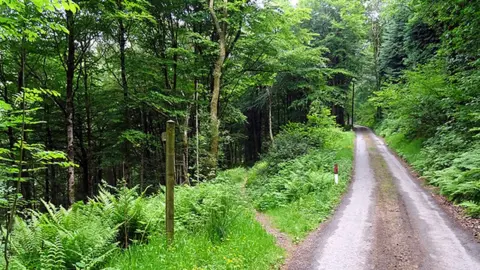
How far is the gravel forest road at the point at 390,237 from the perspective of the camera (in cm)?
628

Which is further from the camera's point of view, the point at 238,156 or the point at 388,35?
the point at 238,156

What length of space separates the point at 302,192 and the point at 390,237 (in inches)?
194

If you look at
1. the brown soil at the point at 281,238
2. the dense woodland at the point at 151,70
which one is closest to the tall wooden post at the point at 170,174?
the brown soil at the point at 281,238

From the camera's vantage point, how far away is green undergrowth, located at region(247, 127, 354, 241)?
9509mm

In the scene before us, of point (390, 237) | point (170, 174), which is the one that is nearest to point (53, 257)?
point (170, 174)

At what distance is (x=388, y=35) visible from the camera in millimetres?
32125

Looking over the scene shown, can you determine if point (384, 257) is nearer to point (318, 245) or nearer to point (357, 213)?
point (318, 245)

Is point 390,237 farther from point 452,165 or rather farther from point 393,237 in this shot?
point 452,165

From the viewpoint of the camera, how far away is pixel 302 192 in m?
12.4

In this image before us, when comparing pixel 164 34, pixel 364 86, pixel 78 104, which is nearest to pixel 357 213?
pixel 164 34

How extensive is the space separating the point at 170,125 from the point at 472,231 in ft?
Result: 26.4

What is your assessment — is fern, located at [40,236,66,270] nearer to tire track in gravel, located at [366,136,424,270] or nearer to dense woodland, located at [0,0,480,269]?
dense woodland, located at [0,0,480,269]

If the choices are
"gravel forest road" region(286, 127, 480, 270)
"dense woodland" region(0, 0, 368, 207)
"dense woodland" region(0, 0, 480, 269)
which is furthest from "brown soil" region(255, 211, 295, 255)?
"dense woodland" region(0, 0, 368, 207)

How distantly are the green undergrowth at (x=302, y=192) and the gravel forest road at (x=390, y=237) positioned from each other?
1.78 ft
